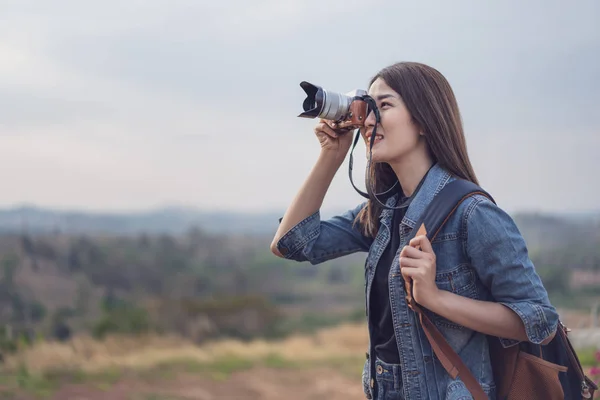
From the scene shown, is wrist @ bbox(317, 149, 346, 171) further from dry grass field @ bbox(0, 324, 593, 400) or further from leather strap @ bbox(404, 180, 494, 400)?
dry grass field @ bbox(0, 324, 593, 400)

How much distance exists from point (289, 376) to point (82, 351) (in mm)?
2760

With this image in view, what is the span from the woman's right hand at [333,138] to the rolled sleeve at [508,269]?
54 centimetres

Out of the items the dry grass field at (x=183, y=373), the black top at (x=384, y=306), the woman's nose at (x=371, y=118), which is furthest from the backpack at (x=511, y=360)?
the dry grass field at (x=183, y=373)

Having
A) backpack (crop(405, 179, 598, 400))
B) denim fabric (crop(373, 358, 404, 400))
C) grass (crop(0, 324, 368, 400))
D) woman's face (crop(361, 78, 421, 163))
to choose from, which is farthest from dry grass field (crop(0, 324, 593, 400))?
woman's face (crop(361, 78, 421, 163))

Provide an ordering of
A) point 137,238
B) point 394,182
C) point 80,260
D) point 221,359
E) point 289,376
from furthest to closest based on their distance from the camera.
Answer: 1. point 137,238
2. point 80,260
3. point 221,359
4. point 289,376
5. point 394,182

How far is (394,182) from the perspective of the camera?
2.06m

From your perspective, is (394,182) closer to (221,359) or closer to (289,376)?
(289,376)

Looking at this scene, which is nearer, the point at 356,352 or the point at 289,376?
the point at 289,376

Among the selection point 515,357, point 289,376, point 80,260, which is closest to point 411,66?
point 515,357

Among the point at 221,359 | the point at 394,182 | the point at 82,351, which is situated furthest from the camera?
the point at 82,351

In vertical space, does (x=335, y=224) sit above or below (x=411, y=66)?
below

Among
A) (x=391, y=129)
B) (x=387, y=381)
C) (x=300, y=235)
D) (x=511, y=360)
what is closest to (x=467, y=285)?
(x=511, y=360)

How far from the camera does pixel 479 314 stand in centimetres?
162

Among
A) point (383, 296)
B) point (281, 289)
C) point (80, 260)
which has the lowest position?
point (281, 289)
